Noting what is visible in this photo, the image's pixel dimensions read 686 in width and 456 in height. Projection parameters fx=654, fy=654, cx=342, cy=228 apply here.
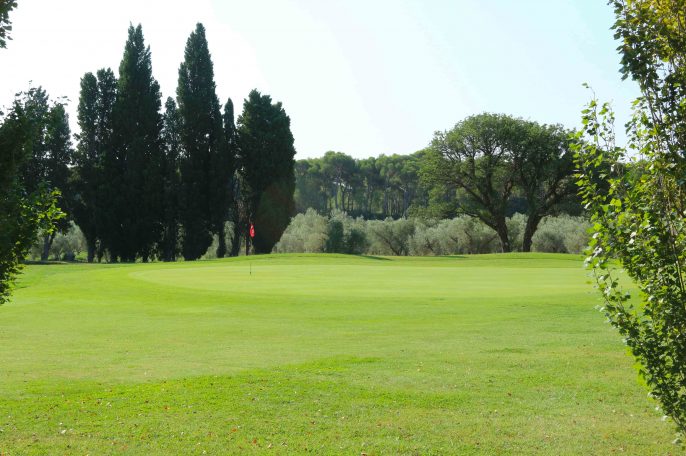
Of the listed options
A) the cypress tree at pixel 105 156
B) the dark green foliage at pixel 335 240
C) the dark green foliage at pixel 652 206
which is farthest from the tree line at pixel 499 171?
the dark green foliage at pixel 652 206

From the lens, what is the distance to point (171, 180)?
6200 cm

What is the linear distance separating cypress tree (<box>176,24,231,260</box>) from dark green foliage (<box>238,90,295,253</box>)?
2.72 meters

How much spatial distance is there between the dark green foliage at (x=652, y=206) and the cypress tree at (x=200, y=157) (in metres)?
57.4

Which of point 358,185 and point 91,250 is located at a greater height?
point 358,185

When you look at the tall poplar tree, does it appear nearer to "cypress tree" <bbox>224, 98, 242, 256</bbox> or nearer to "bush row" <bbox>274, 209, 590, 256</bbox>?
"cypress tree" <bbox>224, 98, 242, 256</bbox>

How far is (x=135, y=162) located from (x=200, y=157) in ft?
19.6

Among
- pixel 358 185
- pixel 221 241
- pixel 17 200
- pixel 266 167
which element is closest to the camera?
pixel 17 200

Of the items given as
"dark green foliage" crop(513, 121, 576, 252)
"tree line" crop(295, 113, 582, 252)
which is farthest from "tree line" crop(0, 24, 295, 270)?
"dark green foliage" crop(513, 121, 576, 252)

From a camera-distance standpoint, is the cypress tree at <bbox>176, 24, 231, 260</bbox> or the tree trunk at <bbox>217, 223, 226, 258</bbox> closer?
the cypress tree at <bbox>176, 24, 231, 260</bbox>

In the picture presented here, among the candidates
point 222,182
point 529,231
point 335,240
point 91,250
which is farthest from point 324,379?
point 335,240

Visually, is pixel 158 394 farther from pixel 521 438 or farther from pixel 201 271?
pixel 201 271

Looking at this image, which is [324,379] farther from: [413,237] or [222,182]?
[413,237]

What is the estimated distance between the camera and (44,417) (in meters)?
8.74

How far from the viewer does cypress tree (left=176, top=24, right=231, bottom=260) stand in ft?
201
